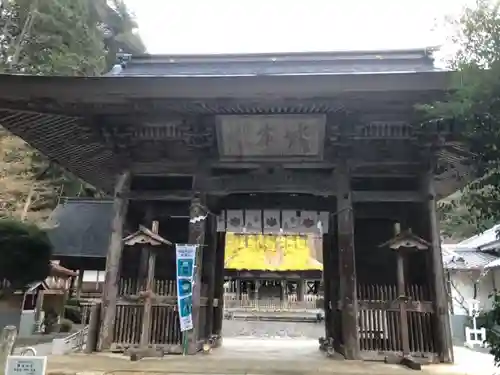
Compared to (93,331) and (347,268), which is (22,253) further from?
(347,268)

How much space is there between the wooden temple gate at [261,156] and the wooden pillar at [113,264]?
19 mm

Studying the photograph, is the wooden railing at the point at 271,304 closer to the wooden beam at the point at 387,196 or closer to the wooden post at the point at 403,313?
the wooden beam at the point at 387,196

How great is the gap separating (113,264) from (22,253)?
14.1ft

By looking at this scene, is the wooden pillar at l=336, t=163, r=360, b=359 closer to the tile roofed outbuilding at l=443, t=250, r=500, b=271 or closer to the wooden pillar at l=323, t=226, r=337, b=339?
the wooden pillar at l=323, t=226, r=337, b=339

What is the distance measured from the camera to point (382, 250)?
891 centimetres

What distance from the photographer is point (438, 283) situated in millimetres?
6695

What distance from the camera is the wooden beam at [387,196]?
23.8 ft

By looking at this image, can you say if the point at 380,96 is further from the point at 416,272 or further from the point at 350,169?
the point at 416,272

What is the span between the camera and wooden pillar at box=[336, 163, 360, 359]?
657 centimetres

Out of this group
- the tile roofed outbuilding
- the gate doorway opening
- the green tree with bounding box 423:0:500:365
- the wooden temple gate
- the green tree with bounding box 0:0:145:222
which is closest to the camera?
the green tree with bounding box 423:0:500:365

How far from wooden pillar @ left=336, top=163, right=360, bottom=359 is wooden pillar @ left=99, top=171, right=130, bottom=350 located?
3746mm


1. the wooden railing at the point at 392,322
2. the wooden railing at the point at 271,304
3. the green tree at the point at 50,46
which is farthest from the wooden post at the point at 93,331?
the wooden railing at the point at 271,304

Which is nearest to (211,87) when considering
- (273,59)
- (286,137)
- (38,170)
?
(286,137)

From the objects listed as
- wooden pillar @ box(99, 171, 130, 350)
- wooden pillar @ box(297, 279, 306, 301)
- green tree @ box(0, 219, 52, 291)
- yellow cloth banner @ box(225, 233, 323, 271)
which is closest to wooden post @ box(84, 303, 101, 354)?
wooden pillar @ box(99, 171, 130, 350)
